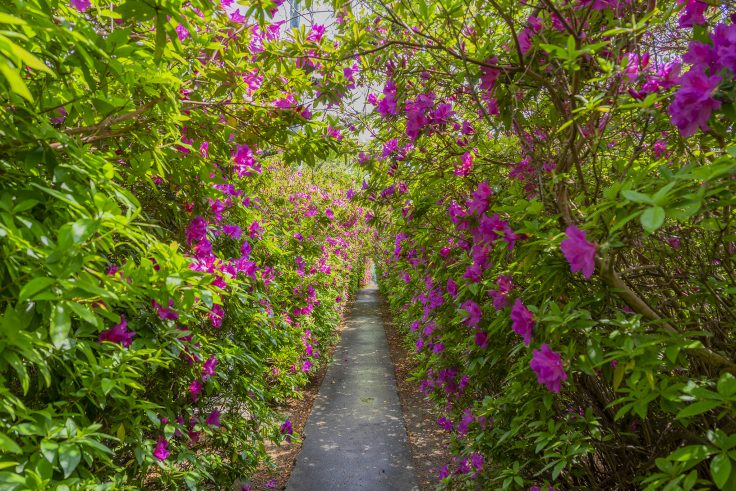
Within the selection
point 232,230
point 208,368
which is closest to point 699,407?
point 208,368

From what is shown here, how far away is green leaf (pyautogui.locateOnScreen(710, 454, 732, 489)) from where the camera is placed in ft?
2.85

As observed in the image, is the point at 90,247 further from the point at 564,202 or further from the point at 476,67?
the point at 476,67

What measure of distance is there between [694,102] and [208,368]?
218cm

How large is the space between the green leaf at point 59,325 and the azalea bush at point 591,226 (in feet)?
3.48

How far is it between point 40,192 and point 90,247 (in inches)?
7.7

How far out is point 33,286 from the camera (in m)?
0.86

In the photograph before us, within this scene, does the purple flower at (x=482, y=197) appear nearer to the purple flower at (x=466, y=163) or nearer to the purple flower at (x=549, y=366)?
the purple flower at (x=466, y=163)

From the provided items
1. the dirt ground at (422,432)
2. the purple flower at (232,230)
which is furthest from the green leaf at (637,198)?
the dirt ground at (422,432)

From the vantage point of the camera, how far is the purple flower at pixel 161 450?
196 cm

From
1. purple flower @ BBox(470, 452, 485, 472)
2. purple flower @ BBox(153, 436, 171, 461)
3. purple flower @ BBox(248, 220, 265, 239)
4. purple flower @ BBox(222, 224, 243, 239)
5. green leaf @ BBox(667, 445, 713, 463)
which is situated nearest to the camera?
green leaf @ BBox(667, 445, 713, 463)

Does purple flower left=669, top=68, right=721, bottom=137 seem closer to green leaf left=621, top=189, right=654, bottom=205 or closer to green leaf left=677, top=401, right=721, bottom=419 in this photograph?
green leaf left=621, top=189, right=654, bottom=205

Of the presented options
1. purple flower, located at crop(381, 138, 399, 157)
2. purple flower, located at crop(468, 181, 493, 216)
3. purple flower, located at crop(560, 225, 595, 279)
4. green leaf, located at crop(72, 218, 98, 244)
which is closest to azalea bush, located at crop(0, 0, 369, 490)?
green leaf, located at crop(72, 218, 98, 244)

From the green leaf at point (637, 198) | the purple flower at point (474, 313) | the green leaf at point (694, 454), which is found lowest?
the green leaf at point (694, 454)

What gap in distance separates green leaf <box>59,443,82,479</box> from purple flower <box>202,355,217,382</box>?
44.4 inches
